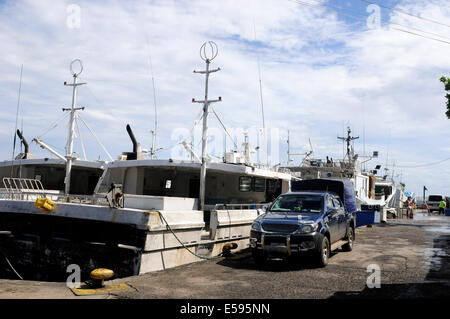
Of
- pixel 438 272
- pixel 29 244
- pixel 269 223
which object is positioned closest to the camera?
pixel 438 272

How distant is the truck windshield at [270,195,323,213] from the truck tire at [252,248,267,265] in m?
1.56

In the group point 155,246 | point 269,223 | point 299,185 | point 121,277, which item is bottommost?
point 121,277

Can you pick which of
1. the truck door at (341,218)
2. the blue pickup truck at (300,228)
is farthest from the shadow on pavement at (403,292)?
the truck door at (341,218)

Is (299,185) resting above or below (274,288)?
above

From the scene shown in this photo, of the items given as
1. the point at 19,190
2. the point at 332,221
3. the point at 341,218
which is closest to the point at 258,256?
the point at 332,221

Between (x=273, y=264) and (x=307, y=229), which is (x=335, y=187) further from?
(x=307, y=229)

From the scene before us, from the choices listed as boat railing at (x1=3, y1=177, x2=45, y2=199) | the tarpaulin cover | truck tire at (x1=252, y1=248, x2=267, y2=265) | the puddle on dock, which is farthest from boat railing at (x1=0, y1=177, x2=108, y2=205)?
the tarpaulin cover

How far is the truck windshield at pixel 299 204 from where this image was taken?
36.1ft

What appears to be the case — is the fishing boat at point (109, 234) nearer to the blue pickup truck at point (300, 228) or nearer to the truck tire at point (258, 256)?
the truck tire at point (258, 256)

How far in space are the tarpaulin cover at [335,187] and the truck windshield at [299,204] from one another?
5.04 meters
